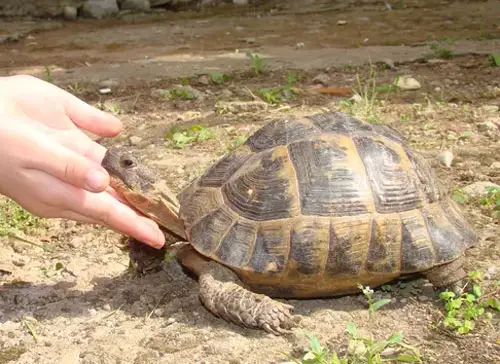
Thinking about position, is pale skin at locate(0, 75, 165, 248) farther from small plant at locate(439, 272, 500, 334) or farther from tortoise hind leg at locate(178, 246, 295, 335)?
small plant at locate(439, 272, 500, 334)

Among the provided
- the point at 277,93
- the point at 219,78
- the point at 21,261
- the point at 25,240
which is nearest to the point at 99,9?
the point at 219,78

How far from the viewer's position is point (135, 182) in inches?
130

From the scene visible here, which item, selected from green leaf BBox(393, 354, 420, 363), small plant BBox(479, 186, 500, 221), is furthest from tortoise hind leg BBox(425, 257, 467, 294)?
small plant BBox(479, 186, 500, 221)

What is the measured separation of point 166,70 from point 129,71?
411 mm

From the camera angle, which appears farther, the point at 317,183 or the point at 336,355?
the point at 317,183

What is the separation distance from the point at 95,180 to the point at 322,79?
14.9ft

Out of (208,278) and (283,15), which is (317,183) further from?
(283,15)

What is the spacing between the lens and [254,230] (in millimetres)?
3186

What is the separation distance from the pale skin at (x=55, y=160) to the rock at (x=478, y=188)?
2.14 m

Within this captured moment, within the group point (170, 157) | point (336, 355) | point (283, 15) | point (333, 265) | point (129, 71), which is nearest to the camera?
point (336, 355)

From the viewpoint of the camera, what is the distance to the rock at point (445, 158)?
16.0 feet

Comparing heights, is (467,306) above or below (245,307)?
below

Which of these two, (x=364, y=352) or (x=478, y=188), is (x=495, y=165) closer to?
(x=478, y=188)

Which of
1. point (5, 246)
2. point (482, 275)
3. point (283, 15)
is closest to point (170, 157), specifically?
point (5, 246)
